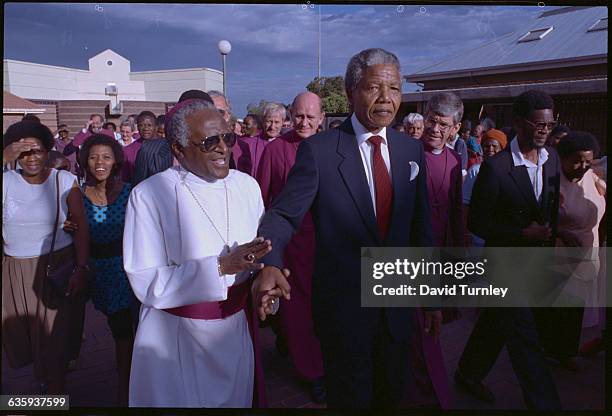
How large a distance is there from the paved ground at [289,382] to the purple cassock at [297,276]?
21cm

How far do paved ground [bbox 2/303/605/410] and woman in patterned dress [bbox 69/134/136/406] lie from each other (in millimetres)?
433

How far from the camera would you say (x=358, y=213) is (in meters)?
2.22

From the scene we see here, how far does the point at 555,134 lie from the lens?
184 inches

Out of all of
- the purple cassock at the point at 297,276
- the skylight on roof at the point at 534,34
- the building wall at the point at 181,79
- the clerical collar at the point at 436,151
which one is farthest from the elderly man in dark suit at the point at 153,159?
the skylight on roof at the point at 534,34

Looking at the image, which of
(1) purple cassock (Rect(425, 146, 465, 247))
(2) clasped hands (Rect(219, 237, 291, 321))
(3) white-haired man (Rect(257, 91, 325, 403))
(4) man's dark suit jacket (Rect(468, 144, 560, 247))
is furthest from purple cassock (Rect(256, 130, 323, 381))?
(2) clasped hands (Rect(219, 237, 291, 321))

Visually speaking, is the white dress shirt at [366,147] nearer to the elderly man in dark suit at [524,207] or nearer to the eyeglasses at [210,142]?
the eyeglasses at [210,142]

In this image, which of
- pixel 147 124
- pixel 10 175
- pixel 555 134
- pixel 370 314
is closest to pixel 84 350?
pixel 10 175

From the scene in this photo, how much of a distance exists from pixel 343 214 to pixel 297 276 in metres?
1.65

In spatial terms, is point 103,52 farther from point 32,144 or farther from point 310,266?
point 310,266

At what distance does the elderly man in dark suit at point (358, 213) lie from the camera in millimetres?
2215

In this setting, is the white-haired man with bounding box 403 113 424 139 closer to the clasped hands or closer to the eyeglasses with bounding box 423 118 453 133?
the eyeglasses with bounding box 423 118 453 133

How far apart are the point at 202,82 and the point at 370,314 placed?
2054mm

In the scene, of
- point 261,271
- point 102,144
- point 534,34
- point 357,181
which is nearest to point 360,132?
point 357,181

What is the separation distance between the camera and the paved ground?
10.7 feet
